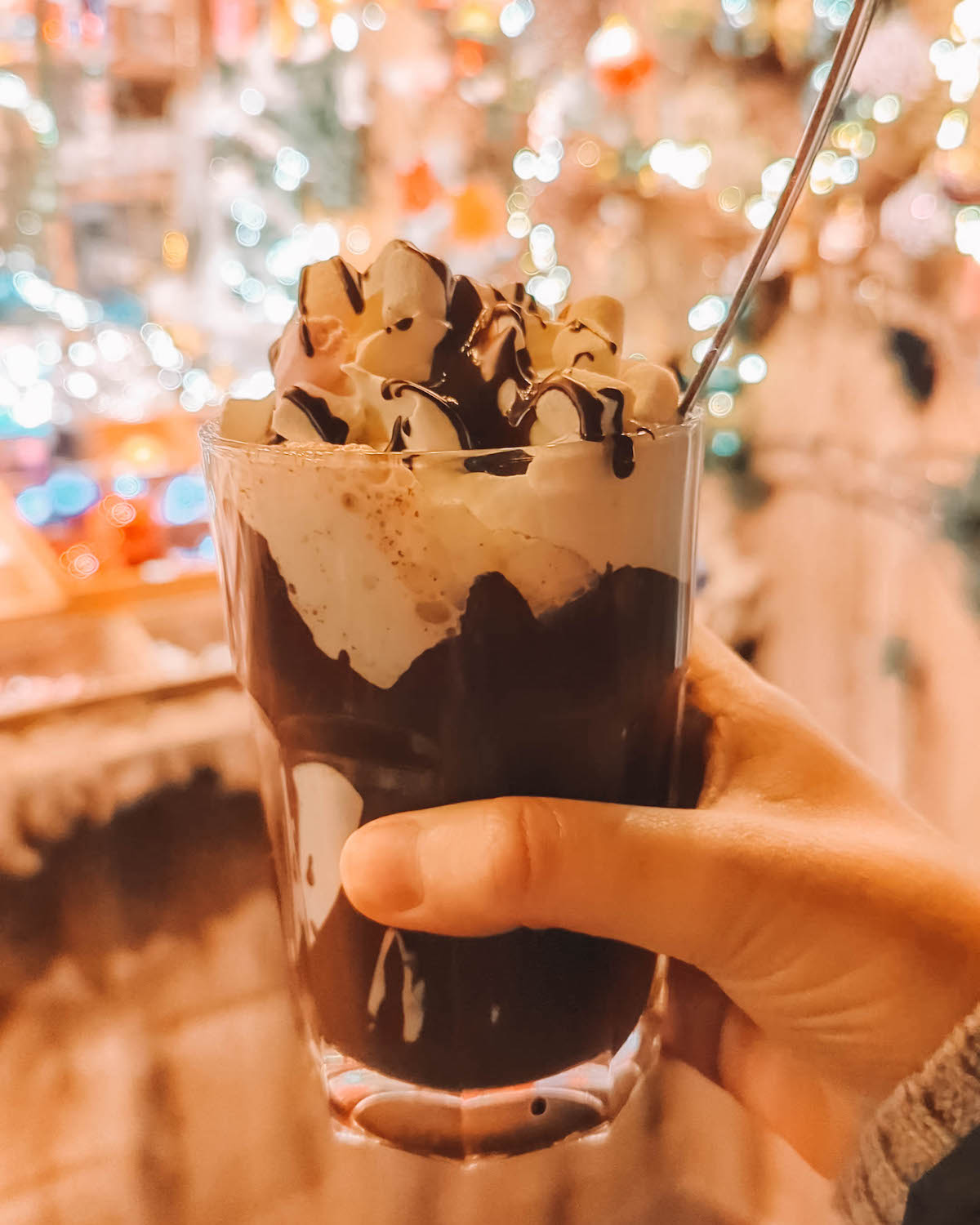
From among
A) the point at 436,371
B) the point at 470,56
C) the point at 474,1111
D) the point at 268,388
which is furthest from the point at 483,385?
the point at 470,56

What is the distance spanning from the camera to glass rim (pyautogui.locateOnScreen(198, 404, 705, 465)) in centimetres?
43

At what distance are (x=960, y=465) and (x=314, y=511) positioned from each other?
149 centimetres

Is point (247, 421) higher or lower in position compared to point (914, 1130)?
higher

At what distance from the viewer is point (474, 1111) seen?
55cm

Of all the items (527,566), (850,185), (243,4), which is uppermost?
(243,4)

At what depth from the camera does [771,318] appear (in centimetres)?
195

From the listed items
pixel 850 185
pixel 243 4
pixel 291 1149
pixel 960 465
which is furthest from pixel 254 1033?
pixel 243 4

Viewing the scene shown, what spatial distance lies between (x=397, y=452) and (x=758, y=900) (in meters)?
0.29

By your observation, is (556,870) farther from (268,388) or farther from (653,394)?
(268,388)

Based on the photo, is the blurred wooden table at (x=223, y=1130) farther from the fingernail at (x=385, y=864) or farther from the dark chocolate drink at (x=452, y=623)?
the fingernail at (x=385, y=864)

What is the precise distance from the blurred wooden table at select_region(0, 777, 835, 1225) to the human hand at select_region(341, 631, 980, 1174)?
0.08m

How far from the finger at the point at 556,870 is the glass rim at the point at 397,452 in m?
0.17

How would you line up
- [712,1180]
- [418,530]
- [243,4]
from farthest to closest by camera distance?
1. [243,4]
2. [712,1180]
3. [418,530]

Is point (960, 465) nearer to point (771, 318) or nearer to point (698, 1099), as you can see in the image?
point (771, 318)
